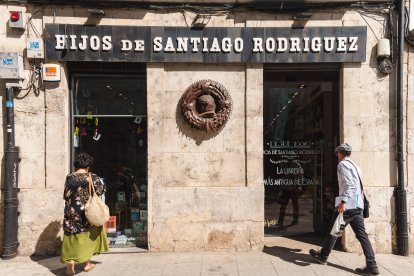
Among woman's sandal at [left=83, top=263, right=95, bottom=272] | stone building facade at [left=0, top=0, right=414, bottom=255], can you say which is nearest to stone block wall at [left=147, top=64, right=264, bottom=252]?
stone building facade at [left=0, top=0, right=414, bottom=255]

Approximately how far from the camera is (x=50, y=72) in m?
5.96

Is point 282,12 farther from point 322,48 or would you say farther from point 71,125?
point 71,125

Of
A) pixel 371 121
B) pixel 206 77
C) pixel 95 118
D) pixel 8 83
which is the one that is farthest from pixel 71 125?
pixel 371 121

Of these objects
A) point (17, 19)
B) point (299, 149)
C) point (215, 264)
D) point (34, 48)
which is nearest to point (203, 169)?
point (215, 264)

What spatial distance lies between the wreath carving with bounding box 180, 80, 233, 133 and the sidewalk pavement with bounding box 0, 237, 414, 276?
223cm

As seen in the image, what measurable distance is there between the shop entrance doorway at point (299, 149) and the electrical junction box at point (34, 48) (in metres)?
4.12

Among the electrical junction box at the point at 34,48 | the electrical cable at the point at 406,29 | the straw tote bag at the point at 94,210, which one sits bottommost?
the straw tote bag at the point at 94,210

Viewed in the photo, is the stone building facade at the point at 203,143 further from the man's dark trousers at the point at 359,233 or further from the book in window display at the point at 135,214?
the man's dark trousers at the point at 359,233

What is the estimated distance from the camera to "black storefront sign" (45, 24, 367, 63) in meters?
5.98

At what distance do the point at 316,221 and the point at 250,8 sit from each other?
4.33 meters

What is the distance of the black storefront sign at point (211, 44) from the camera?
5980mm

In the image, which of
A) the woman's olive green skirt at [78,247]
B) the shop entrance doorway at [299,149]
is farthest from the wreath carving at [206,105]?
the woman's olive green skirt at [78,247]

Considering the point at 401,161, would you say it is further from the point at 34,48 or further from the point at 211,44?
the point at 34,48

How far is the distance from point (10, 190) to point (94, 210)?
1.93 metres
